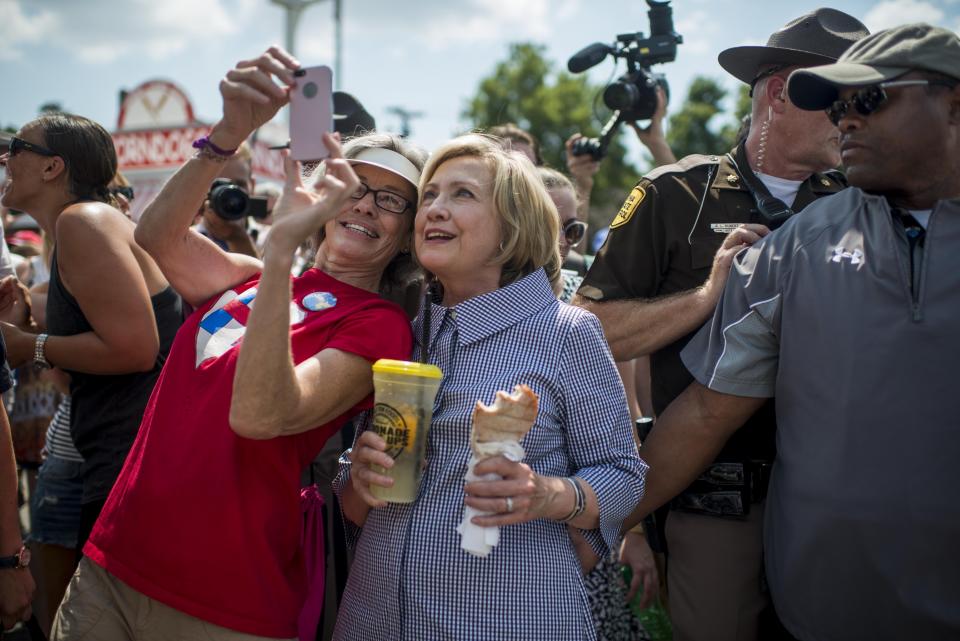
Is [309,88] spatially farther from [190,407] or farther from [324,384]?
[190,407]

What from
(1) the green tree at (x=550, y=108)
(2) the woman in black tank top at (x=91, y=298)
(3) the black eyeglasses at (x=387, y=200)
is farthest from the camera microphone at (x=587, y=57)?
(1) the green tree at (x=550, y=108)

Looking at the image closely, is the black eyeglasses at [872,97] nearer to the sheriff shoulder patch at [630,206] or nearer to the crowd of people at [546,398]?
the crowd of people at [546,398]

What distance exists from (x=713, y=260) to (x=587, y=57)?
5.44 feet

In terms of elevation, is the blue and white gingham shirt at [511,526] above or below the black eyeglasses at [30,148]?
below

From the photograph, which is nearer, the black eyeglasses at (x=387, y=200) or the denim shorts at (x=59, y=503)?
the black eyeglasses at (x=387, y=200)

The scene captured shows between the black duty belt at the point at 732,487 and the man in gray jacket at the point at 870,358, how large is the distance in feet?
0.80

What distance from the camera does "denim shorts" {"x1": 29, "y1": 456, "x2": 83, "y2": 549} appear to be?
3.25 m

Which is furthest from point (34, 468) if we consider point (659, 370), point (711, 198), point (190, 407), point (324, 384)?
point (711, 198)

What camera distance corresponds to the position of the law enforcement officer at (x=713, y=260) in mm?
2418

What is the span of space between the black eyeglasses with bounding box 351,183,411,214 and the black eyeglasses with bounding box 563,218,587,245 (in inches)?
71.4

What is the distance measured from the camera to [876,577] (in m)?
1.86

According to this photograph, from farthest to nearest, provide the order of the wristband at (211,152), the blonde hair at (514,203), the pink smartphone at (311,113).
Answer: the blonde hair at (514,203)
the wristband at (211,152)
the pink smartphone at (311,113)

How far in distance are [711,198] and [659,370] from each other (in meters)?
0.60

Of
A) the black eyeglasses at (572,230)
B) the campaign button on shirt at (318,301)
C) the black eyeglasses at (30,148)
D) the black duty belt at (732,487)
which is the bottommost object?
the black duty belt at (732,487)
